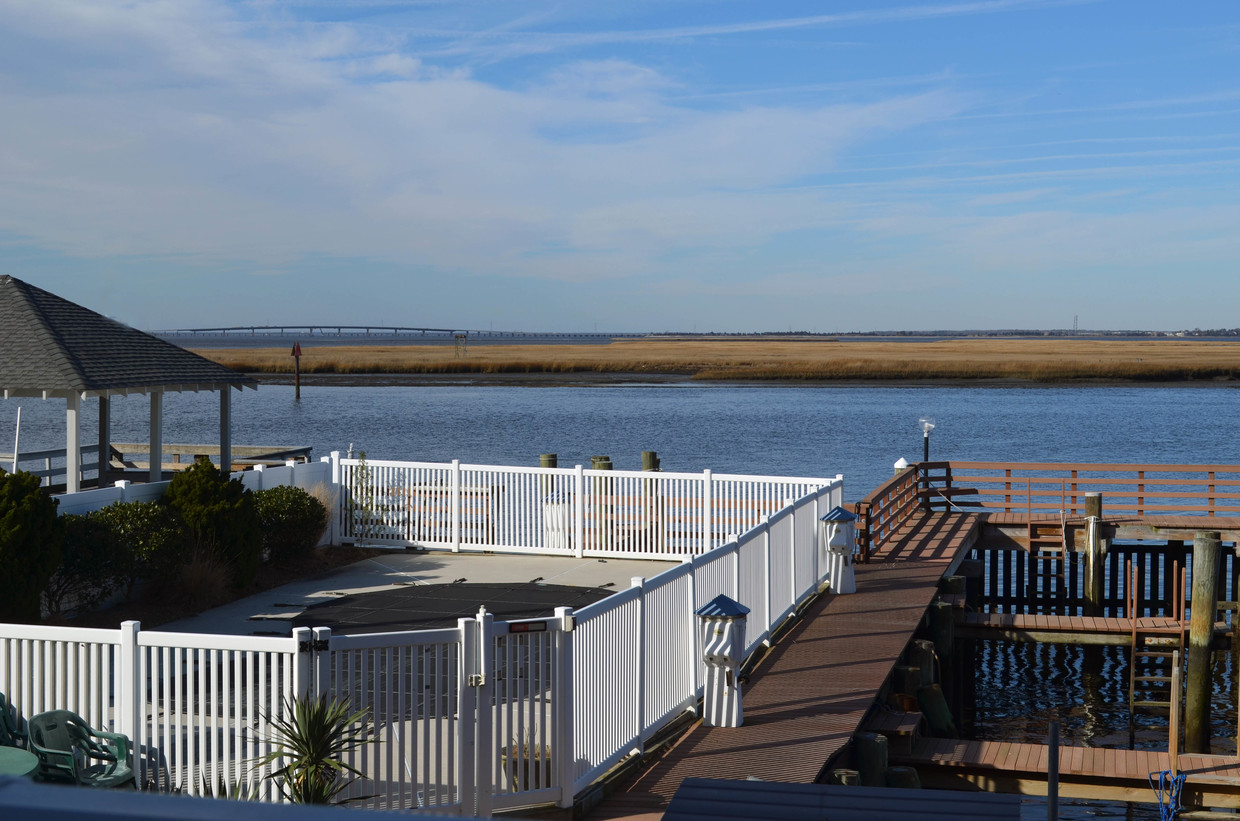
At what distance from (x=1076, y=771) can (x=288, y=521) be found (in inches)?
424

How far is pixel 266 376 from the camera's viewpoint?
4449 inches

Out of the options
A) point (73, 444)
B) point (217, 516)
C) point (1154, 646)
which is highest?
point (73, 444)

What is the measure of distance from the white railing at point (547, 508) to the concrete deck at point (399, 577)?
0.99 feet

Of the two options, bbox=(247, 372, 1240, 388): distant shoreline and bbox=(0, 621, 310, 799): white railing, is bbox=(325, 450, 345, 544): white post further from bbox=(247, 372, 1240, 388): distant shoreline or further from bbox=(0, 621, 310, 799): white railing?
bbox=(247, 372, 1240, 388): distant shoreline

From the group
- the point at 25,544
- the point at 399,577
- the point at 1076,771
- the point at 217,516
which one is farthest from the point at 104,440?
the point at 1076,771

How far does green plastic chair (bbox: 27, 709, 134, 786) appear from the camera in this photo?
7.28 meters

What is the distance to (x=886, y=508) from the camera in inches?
818

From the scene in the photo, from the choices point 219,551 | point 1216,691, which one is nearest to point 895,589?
point 1216,691

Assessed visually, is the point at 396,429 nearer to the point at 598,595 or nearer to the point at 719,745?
the point at 598,595

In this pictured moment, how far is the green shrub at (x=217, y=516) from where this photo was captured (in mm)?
15023

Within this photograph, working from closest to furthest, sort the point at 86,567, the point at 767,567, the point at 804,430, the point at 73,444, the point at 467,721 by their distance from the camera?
1. the point at 467,721
2. the point at 767,567
3. the point at 86,567
4. the point at 73,444
5. the point at 804,430

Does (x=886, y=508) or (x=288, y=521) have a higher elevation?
(x=288, y=521)

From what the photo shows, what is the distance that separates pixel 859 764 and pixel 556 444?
44.9m

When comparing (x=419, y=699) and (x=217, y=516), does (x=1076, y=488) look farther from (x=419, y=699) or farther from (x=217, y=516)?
(x=419, y=699)
